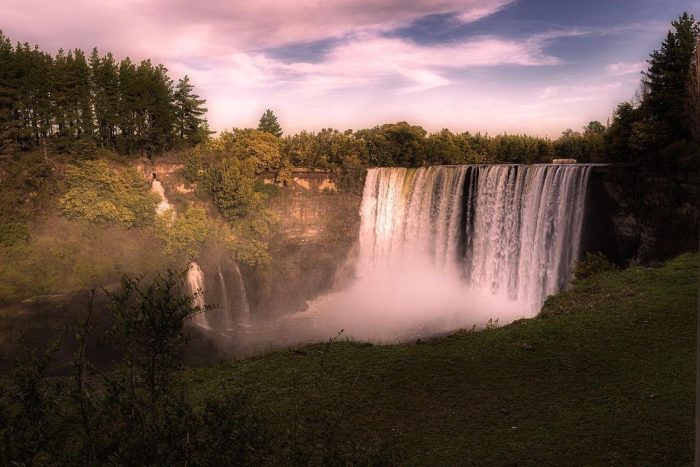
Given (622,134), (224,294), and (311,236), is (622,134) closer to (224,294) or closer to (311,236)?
(311,236)

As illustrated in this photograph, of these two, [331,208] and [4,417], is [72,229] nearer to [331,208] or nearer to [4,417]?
[331,208]

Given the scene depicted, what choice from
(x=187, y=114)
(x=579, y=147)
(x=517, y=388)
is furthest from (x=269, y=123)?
(x=517, y=388)

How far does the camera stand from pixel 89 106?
44.0 meters

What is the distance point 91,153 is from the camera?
3912 cm

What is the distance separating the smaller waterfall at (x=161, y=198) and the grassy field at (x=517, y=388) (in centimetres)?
2801

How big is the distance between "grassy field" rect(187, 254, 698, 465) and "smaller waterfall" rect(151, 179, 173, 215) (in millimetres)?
28009

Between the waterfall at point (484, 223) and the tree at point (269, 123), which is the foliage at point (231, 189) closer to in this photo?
the waterfall at point (484, 223)

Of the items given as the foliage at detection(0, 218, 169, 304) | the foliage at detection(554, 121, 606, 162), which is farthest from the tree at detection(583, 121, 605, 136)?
the foliage at detection(0, 218, 169, 304)

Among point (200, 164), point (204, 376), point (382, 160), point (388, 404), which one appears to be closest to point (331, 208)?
point (382, 160)

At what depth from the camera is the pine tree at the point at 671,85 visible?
88.8ft

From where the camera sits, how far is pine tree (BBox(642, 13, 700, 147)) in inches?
1066

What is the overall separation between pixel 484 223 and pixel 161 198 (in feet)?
91.1

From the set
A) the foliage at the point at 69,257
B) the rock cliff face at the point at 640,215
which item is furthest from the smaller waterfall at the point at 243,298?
the rock cliff face at the point at 640,215

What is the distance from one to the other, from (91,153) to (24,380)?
3933 cm
